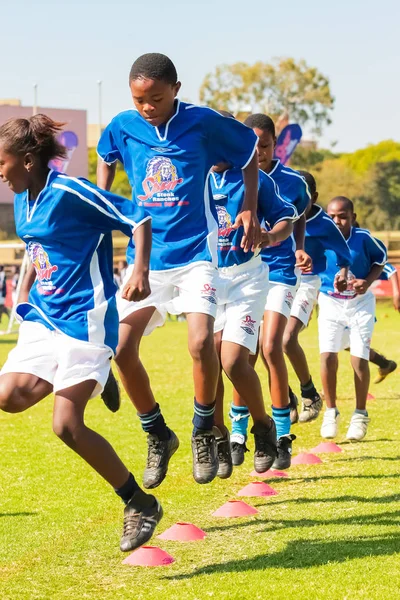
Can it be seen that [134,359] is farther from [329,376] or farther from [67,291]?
[329,376]

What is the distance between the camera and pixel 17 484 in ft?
25.0

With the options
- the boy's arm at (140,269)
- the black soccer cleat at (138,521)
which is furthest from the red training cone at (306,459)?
the boy's arm at (140,269)

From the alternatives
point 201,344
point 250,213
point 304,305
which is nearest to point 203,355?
point 201,344

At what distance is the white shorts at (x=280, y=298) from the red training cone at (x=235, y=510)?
175 cm

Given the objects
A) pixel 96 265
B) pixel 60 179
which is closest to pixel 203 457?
pixel 96 265

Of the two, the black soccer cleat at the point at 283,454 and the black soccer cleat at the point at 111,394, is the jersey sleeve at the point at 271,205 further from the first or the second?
the black soccer cleat at the point at 111,394

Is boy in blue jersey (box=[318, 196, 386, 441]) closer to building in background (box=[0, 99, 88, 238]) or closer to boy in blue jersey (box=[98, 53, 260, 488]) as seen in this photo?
boy in blue jersey (box=[98, 53, 260, 488])

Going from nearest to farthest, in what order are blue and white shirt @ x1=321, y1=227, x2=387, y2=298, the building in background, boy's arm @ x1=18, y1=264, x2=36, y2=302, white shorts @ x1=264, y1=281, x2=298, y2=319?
boy's arm @ x1=18, y1=264, x2=36, y2=302
white shorts @ x1=264, y1=281, x2=298, y2=319
blue and white shirt @ x1=321, y1=227, x2=387, y2=298
the building in background

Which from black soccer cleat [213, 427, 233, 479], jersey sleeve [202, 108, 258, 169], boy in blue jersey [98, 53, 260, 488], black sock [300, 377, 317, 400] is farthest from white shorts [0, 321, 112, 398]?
black sock [300, 377, 317, 400]

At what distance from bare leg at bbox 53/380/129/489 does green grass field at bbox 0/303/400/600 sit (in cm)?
57

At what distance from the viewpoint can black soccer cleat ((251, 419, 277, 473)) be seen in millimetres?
6648

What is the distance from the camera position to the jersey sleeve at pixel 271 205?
6.93m

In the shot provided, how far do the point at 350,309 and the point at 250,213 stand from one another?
3762 mm

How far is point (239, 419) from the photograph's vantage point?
24.4 ft
